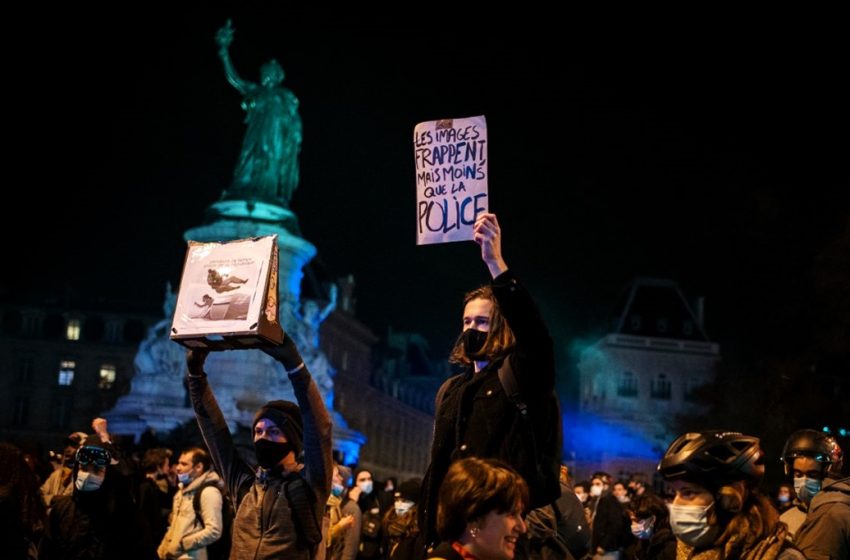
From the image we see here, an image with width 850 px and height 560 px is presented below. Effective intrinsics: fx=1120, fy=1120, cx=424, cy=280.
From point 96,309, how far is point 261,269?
248 feet


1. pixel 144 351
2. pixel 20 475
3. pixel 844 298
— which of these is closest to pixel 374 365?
pixel 144 351

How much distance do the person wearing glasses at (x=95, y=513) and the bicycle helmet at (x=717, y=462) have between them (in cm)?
496

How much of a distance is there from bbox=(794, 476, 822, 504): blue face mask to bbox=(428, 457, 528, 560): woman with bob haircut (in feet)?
12.6

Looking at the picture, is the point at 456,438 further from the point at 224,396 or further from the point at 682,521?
the point at 224,396

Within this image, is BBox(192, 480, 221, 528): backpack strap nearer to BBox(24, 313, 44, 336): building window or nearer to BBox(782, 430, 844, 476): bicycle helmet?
BBox(782, 430, 844, 476): bicycle helmet

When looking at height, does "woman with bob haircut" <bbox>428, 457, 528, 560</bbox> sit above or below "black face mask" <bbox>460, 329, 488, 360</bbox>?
below

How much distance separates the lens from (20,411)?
75.8 m

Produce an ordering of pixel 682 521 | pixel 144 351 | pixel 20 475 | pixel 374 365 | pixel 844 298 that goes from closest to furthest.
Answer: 1. pixel 682 521
2. pixel 20 475
3. pixel 844 298
4. pixel 144 351
5. pixel 374 365

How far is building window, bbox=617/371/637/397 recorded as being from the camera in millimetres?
78125

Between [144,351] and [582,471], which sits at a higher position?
[144,351]

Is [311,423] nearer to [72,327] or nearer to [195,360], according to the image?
[195,360]

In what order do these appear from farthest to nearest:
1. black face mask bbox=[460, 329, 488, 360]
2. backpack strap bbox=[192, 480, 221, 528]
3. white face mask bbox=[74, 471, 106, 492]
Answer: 1. backpack strap bbox=[192, 480, 221, 528]
2. white face mask bbox=[74, 471, 106, 492]
3. black face mask bbox=[460, 329, 488, 360]

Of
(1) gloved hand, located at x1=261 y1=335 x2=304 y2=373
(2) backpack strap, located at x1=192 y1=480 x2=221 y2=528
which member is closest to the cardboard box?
(1) gloved hand, located at x1=261 y1=335 x2=304 y2=373

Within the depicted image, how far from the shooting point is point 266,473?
6.42 meters
